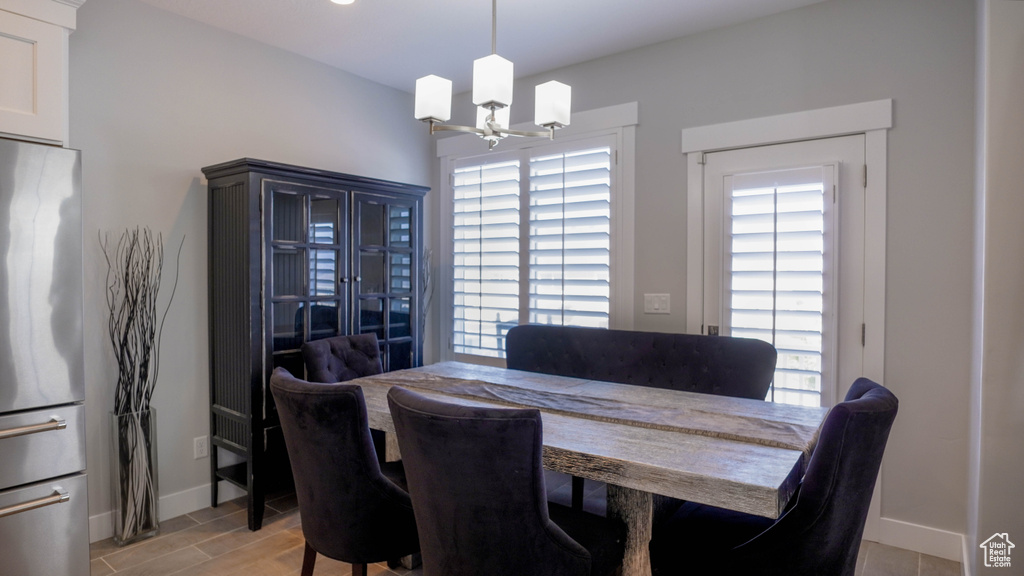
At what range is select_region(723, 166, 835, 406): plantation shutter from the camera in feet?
8.96

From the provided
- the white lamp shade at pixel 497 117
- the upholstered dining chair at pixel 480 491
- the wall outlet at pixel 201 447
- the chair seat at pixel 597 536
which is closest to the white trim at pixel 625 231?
the white lamp shade at pixel 497 117

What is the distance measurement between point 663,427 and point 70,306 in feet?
7.14

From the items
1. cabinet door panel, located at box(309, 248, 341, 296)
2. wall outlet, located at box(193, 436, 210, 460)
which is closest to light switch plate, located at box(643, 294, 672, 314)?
cabinet door panel, located at box(309, 248, 341, 296)

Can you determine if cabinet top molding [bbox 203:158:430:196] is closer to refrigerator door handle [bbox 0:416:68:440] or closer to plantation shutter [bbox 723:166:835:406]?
refrigerator door handle [bbox 0:416:68:440]

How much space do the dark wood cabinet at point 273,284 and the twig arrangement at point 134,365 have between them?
0.31 metres

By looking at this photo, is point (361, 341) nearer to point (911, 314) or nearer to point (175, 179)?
point (175, 179)

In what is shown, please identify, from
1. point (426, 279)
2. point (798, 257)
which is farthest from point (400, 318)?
point (798, 257)

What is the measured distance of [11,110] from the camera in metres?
2.04

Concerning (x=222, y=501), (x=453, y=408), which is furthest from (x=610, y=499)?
(x=222, y=501)

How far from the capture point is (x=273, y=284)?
287 cm

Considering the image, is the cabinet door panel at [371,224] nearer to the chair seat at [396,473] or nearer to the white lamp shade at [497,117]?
the white lamp shade at [497,117]

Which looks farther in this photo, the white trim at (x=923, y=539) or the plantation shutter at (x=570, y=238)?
the plantation shutter at (x=570, y=238)

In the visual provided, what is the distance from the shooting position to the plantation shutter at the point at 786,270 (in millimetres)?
2732

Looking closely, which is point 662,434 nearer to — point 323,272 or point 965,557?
point 965,557
